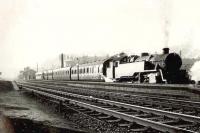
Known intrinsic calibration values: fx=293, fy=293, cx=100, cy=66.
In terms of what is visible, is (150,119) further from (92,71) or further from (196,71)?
(92,71)

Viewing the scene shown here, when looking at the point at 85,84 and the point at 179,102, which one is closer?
the point at 179,102

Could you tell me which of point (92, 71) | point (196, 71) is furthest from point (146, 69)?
point (92, 71)

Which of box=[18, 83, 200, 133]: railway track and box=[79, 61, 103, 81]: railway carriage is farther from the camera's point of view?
box=[79, 61, 103, 81]: railway carriage

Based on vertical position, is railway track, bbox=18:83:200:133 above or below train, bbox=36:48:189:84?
below

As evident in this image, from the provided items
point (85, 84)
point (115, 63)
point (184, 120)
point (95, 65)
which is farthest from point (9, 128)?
point (95, 65)

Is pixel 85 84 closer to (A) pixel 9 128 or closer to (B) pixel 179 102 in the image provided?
(B) pixel 179 102

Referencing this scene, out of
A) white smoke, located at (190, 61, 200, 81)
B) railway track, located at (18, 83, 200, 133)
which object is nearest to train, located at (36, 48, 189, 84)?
white smoke, located at (190, 61, 200, 81)

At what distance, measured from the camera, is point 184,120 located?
25.7 ft

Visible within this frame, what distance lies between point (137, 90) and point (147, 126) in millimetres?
11711

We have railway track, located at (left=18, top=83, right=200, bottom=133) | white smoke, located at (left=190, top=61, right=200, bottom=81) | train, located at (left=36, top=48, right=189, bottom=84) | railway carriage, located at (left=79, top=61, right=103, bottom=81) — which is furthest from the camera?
railway carriage, located at (left=79, top=61, right=103, bottom=81)

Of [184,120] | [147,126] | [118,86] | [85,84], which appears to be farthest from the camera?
[85,84]

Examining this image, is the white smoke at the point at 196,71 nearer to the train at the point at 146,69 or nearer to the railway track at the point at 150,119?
the train at the point at 146,69

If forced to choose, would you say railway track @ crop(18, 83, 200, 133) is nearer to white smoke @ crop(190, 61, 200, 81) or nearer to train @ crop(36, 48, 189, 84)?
train @ crop(36, 48, 189, 84)

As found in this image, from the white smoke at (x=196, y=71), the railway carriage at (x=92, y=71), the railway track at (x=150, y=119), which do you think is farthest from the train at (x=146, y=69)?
the railway track at (x=150, y=119)
